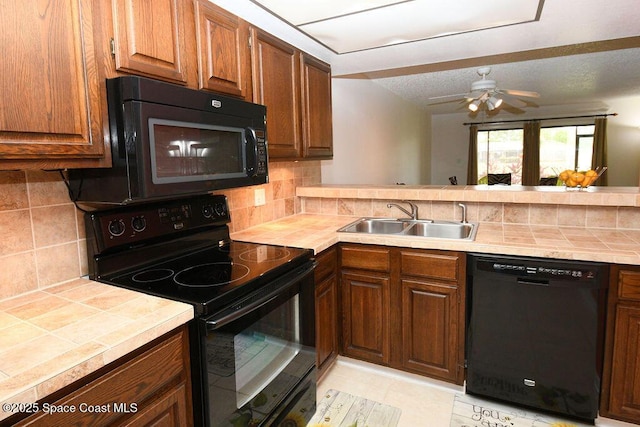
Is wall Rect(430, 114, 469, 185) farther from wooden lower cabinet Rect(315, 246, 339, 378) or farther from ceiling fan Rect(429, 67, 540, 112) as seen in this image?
wooden lower cabinet Rect(315, 246, 339, 378)

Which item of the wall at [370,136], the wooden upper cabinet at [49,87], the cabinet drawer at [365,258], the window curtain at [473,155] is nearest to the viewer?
the wooden upper cabinet at [49,87]

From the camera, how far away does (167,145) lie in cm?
129

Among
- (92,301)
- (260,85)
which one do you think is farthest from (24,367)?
(260,85)

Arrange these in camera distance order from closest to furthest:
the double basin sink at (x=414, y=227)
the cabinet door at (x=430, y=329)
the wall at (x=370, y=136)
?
the cabinet door at (x=430, y=329)
the double basin sink at (x=414, y=227)
the wall at (x=370, y=136)

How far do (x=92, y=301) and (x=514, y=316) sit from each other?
6.02 ft

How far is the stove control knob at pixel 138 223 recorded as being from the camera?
4.98ft

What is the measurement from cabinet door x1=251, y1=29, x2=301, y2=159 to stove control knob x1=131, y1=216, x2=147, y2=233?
30.9 inches

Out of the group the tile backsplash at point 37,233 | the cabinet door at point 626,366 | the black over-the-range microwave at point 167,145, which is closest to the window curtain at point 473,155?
the cabinet door at point 626,366

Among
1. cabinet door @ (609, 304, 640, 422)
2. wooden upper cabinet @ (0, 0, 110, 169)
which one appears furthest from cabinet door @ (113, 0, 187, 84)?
cabinet door @ (609, 304, 640, 422)

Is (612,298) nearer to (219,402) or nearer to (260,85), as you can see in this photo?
(219,402)

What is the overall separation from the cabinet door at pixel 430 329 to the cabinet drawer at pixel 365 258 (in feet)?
0.50

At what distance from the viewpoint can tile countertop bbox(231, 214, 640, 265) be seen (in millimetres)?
1734

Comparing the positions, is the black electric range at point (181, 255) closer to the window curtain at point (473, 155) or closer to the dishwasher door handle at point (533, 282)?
the dishwasher door handle at point (533, 282)

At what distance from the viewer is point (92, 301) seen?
1223 mm
